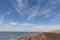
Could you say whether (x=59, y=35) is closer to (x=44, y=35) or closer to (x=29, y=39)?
(x=44, y=35)

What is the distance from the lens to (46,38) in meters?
8.67

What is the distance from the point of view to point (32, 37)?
9.27 meters

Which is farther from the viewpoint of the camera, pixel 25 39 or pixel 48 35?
pixel 25 39

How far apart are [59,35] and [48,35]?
0.74 meters

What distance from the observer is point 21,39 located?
9.66m

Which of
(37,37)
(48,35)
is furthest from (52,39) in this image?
(37,37)

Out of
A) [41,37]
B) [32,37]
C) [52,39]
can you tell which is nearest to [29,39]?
[32,37]

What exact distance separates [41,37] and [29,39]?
2.70 ft

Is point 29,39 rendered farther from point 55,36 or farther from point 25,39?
point 55,36

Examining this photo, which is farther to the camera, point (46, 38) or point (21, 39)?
point (21, 39)

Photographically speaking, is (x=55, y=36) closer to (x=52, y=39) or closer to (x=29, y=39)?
(x=52, y=39)

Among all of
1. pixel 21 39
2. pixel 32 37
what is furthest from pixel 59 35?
pixel 21 39

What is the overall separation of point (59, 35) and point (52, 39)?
1.96 ft

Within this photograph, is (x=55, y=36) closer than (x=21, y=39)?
Yes
